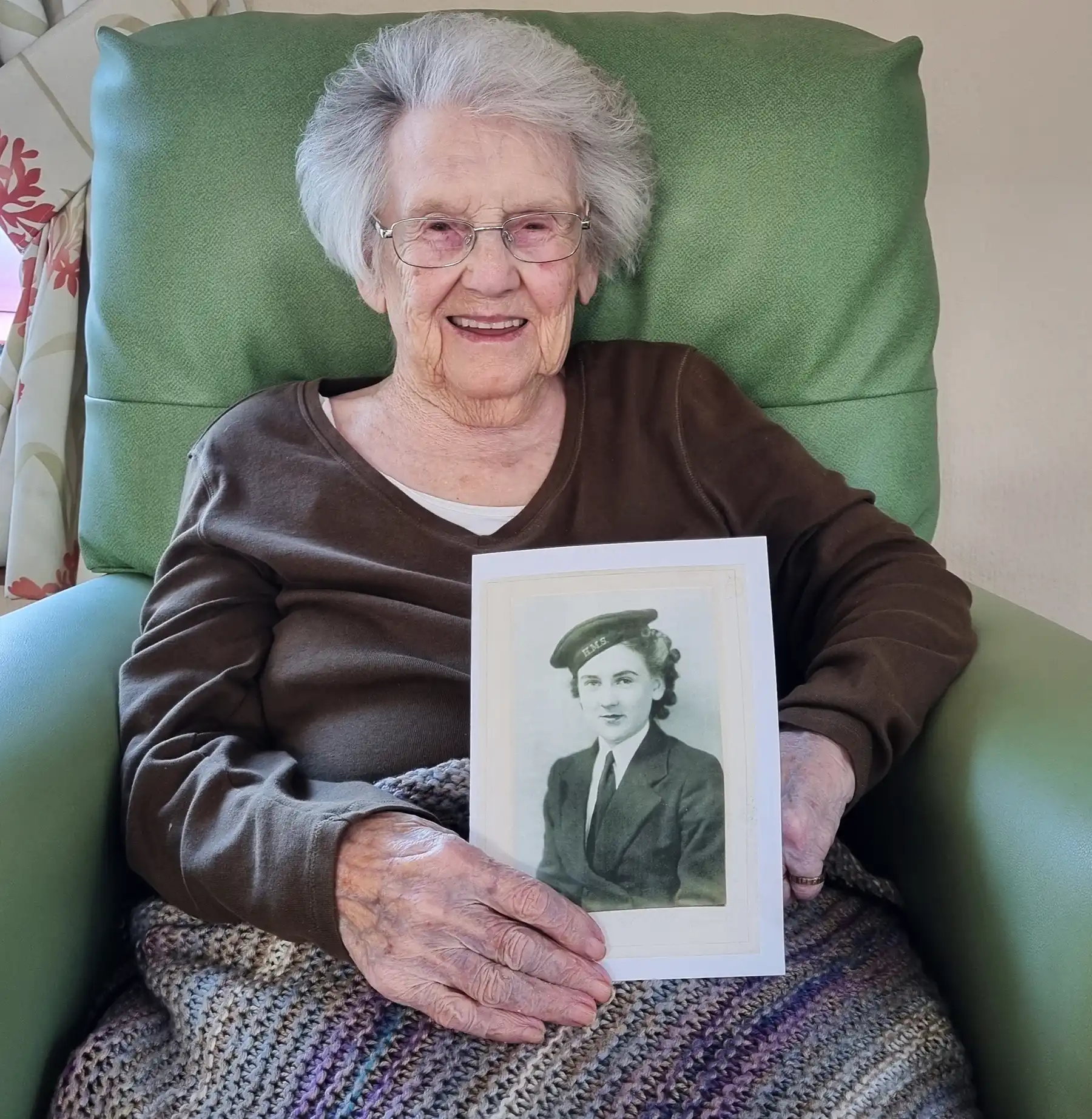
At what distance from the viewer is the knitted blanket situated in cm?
74

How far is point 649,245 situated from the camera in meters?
1.20

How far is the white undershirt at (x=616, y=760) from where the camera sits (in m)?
0.80

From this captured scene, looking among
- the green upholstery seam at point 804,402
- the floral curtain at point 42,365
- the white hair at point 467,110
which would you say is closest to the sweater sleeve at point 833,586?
the green upholstery seam at point 804,402

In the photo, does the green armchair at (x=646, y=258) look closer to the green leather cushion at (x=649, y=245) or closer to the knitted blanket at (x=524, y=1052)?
the green leather cushion at (x=649, y=245)

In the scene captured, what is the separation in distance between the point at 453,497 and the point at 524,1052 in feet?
1.76

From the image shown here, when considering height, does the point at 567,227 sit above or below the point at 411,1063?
above

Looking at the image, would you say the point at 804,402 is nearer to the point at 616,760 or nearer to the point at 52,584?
the point at 616,760

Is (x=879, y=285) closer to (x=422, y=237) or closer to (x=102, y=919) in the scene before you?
(x=422, y=237)

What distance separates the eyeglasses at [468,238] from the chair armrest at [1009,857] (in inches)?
21.7

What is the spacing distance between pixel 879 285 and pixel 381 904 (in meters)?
0.84

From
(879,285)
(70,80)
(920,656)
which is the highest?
(70,80)

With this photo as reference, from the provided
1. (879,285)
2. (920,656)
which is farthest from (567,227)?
(920,656)

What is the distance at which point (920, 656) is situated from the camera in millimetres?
948

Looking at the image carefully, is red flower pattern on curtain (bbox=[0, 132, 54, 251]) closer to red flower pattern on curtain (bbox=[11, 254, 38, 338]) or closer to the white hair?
red flower pattern on curtain (bbox=[11, 254, 38, 338])
